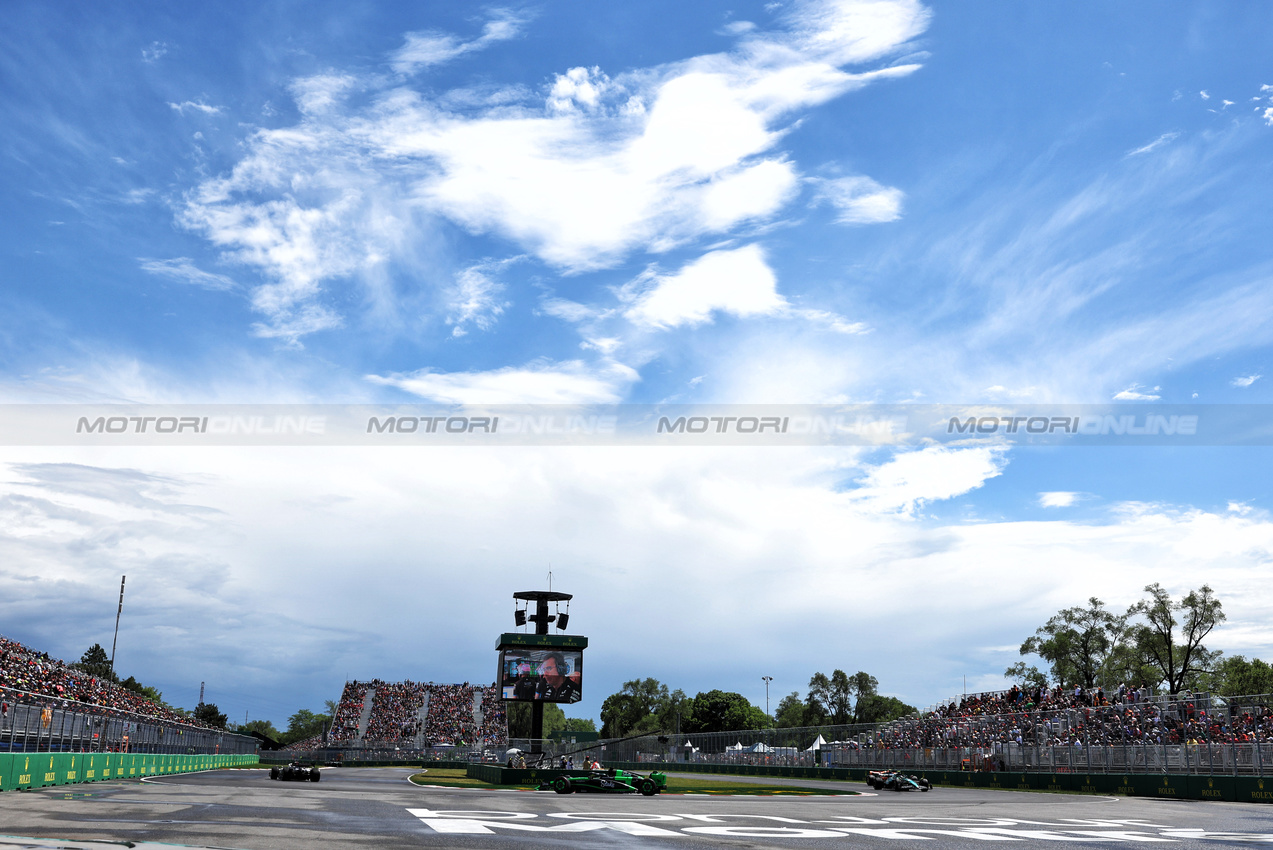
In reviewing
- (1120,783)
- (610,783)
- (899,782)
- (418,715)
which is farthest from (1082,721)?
(418,715)

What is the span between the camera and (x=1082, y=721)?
1491 inches

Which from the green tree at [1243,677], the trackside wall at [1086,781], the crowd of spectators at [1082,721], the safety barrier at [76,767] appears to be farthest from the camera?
the green tree at [1243,677]

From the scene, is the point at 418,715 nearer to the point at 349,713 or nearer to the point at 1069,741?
the point at 349,713

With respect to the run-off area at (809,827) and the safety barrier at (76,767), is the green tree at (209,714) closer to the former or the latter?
the safety barrier at (76,767)

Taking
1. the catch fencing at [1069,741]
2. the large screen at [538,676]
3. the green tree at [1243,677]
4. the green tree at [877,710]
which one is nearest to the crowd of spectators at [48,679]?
the large screen at [538,676]

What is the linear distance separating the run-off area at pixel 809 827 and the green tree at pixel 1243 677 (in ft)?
231

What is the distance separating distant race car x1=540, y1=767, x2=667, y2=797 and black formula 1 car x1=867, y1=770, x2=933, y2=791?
12150 millimetres

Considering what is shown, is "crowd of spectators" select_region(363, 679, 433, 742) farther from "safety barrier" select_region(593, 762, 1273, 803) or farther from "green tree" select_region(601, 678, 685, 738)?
"green tree" select_region(601, 678, 685, 738)

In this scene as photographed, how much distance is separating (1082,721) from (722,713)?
9873 centimetres

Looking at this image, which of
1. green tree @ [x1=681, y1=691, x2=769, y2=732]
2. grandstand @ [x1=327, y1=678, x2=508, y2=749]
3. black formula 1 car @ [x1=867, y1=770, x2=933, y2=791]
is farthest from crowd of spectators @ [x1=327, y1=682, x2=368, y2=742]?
black formula 1 car @ [x1=867, y1=770, x2=933, y2=791]

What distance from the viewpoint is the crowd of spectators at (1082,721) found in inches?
1215

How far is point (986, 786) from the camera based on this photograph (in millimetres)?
41344

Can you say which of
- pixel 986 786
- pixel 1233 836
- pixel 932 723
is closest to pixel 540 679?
pixel 932 723

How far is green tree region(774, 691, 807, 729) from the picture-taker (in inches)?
6419
